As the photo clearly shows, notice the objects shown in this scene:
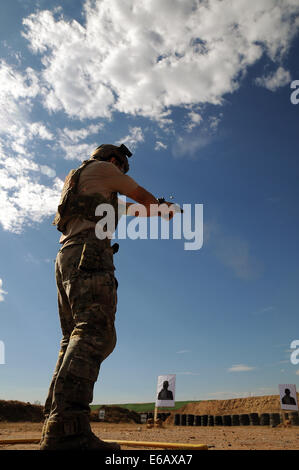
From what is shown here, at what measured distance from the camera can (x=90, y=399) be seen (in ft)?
7.25

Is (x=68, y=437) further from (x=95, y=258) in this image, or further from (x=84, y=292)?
(x=95, y=258)

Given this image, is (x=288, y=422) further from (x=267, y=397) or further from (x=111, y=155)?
(x=111, y=155)

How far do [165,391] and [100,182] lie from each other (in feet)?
63.0

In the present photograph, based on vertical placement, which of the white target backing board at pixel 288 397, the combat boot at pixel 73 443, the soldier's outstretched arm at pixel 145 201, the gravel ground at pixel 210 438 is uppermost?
the soldier's outstretched arm at pixel 145 201

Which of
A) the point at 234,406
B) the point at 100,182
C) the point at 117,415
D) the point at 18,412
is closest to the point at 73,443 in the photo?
the point at 100,182

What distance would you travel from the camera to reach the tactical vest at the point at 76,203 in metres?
2.78

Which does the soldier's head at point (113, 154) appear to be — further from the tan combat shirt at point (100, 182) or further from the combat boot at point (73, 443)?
the combat boot at point (73, 443)

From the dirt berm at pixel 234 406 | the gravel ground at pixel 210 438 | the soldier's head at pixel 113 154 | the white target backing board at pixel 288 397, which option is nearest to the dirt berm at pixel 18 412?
the gravel ground at pixel 210 438

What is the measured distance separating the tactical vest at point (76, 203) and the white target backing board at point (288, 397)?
71.9ft

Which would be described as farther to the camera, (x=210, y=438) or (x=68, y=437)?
(x=210, y=438)

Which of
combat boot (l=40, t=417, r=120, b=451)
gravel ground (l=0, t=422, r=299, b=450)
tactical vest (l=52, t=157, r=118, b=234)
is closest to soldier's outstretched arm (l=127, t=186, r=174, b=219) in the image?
tactical vest (l=52, t=157, r=118, b=234)

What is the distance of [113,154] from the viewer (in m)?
3.33
